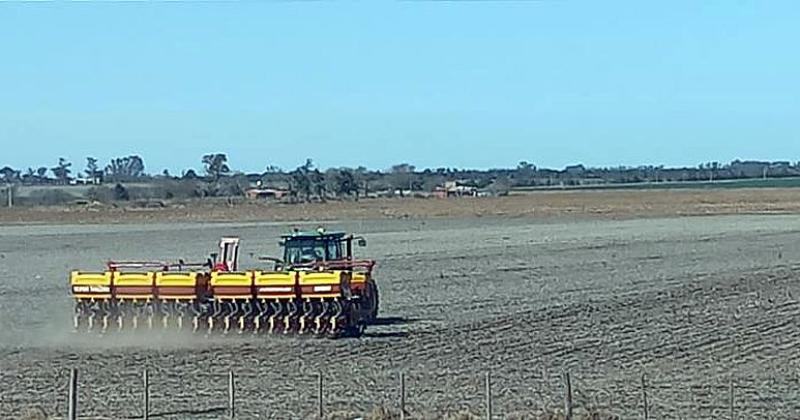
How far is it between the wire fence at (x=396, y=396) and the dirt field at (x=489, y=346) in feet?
0.17

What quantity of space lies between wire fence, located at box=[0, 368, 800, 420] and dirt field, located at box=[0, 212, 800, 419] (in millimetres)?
52

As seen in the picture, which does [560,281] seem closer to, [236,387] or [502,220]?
[236,387]

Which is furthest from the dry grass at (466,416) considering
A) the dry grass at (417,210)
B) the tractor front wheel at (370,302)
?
the dry grass at (417,210)

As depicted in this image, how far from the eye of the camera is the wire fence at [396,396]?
22.2 metres

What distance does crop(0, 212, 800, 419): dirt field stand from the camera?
24203 mm

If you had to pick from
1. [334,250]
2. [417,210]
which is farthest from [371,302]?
[417,210]

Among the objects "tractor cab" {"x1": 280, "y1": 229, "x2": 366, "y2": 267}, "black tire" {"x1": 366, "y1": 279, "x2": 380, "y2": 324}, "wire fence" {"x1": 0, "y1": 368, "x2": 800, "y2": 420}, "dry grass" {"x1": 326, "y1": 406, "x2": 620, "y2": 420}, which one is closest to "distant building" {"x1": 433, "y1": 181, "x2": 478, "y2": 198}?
"tractor cab" {"x1": 280, "y1": 229, "x2": 366, "y2": 267}

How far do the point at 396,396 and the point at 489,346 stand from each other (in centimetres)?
880

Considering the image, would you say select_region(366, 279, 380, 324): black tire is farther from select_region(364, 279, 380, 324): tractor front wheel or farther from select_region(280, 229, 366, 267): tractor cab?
select_region(280, 229, 366, 267): tractor cab

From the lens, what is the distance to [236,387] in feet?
85.3

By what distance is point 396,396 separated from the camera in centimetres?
2442

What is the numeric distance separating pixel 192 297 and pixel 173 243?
46.2m

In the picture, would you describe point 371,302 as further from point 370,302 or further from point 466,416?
point 466,416

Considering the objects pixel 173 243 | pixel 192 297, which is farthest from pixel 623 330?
pixel 173 243
